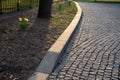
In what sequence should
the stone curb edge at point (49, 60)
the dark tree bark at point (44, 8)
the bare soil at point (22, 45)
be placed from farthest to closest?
the dark tree bark at point (44, 8) < the bare soil at point (22, 45) < the stone curb edge at point (49, 60)

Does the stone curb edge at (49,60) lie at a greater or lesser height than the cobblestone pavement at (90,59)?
greater

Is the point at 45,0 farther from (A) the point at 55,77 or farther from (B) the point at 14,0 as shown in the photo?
(A) the point at 55,77

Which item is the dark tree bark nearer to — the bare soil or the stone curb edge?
the bare soil

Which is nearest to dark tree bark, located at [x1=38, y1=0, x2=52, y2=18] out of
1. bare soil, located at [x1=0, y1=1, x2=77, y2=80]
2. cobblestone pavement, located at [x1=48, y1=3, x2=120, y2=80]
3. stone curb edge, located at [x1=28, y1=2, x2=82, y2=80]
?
bare soil, located at [x1=0, y1=1, x2=77, y2=80]

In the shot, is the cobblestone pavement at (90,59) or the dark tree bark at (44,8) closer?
the cobblestone pavement at (90,59)

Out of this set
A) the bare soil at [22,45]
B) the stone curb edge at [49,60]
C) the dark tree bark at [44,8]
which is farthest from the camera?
the dark tree bark at [44,8]

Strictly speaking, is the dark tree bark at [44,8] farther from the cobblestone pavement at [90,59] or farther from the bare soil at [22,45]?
the cobblestone pavement at [90,59]

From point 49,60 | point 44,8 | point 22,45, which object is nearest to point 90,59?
point 49,60

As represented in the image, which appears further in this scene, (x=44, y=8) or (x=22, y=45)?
(x=44, y=8)

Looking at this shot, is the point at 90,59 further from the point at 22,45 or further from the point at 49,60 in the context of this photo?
the point at 22,45

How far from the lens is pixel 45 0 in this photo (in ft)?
33.6

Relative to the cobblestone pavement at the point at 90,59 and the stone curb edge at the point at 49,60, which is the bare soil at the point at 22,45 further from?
the cobblestone pavement at the point at 90,59

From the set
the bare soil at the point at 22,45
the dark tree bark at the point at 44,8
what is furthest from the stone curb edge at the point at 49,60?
the dark tree bark at the point at 44,8

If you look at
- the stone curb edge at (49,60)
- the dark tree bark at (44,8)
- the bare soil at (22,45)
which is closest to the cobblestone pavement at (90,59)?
the stone curb edge at (49,60)
